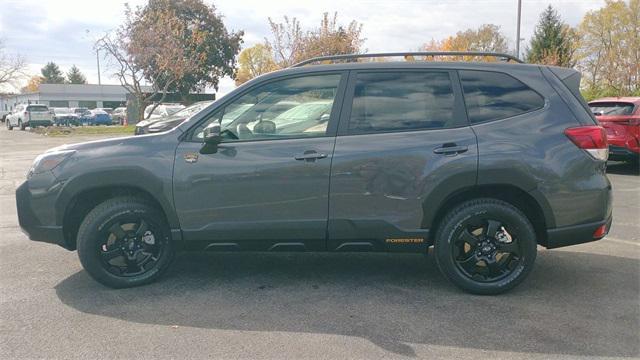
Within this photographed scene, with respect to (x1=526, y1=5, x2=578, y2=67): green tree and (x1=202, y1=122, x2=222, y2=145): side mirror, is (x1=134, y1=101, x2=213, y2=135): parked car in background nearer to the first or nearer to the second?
(x1=202, y1=122, x2=222, y2=145): side mirror

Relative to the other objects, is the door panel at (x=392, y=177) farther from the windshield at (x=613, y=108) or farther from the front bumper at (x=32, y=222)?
the windshield at (x=613, y=108)

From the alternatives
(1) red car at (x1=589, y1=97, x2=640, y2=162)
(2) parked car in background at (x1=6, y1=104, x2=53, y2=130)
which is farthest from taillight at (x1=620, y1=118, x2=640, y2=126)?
(2) parked car in background at (x1=6, y1=104, x2=53, y2=130)

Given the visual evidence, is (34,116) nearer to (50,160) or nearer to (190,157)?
(50,160)

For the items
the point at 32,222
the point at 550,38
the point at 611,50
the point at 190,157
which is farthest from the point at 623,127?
the point at 550,38

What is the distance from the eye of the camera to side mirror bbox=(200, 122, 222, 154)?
160 inches

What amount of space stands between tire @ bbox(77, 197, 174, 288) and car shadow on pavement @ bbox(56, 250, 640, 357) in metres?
0.15

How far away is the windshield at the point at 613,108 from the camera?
1065 centimetres

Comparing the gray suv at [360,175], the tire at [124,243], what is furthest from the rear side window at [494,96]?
the tire at [124,243]

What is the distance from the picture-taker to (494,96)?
4191 mm

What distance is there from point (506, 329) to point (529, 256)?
77 centimetres

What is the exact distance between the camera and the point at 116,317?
3.80 meters

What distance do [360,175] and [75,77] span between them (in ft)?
343

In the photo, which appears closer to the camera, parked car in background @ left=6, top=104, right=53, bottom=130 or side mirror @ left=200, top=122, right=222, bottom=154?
side mirror @ left=200, top=122, right=222, bottom=154

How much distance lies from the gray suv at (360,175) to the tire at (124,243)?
12 mm
